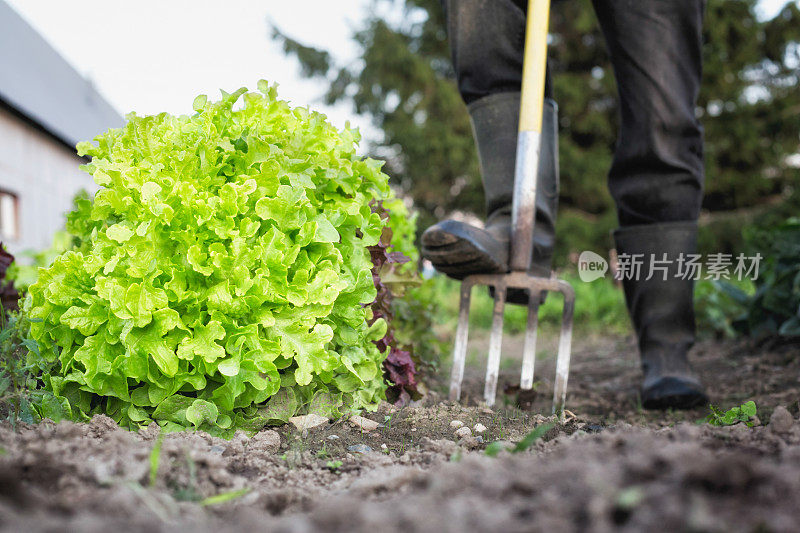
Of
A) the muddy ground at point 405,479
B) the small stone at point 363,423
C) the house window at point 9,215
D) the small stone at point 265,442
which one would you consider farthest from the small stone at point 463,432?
the house window at point 9,215

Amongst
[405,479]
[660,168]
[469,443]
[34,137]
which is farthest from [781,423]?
[34,137]

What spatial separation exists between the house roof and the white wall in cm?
38

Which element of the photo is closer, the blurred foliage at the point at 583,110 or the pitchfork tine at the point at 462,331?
the pitchfork tine at the point at 462,331

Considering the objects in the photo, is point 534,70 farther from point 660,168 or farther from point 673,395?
point 673,395

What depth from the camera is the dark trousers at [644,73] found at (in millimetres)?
2406

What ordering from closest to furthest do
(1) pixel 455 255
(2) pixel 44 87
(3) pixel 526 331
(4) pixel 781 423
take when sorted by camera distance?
(4) pixel 781 423 < (1) pixel 455 255 < (3) pixel 526 331 < (2) pixel 44 87

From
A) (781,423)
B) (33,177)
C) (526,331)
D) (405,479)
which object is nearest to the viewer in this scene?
(405,479)

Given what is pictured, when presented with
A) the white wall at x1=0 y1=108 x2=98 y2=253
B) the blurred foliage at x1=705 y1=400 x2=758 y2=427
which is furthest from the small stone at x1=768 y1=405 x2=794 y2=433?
the white wall at x1=0 y1=108 x2=98 y2=253

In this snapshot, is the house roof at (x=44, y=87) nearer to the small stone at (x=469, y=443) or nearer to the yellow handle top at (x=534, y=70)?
the yellow handle top at (x=534, y=70)

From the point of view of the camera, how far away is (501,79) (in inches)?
97.9

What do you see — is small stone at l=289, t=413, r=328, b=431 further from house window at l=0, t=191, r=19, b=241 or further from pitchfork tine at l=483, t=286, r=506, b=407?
house window at l=0, t=191, r=19, b=241

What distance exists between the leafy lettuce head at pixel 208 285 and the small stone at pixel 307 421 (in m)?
0.03

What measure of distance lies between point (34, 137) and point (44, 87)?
531 centimetres

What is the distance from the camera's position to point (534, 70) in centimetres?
235
